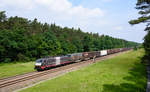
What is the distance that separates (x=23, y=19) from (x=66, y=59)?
4293 centimetres

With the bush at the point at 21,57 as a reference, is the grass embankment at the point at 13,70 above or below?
below

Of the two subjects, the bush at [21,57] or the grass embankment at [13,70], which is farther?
the bush at [21,57]

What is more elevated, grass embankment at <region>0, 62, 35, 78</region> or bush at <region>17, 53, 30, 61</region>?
bush at <region>17, 53, 30, 61</region>

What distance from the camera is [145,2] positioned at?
19.1 metres

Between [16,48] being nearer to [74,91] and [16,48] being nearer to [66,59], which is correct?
[66,59]

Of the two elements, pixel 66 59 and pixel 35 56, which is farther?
pixel 35 56

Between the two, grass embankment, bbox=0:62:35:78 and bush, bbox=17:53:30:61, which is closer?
grass embankment, bbox=0:62:35:78

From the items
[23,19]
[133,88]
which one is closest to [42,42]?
[23,19]

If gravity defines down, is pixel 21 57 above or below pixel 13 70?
above

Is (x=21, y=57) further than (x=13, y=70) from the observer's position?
Yes

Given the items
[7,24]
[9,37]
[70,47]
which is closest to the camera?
[9,37]

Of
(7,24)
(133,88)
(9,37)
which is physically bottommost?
(133,88)

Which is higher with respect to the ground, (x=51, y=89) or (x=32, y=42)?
(x=32, y=42)

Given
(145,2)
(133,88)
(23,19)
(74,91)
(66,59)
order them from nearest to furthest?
→ (74,91), (133,88), (145,2), (66,59), (23,19)
